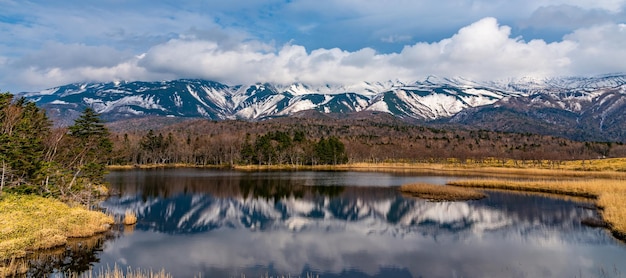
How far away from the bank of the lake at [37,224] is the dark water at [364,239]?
299 cm

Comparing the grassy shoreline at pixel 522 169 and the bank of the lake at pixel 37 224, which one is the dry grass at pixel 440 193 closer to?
the bank of the lake at pixel 37 224

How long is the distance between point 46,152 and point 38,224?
58.3 feet

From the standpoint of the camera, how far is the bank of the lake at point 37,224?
27.7 meters

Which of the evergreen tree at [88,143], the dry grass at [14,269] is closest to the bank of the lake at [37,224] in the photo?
the dry grass at [14,269]

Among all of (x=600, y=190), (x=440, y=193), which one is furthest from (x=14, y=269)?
(x=600, y=190)

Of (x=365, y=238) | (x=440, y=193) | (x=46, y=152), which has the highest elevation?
(x=46, y=152)

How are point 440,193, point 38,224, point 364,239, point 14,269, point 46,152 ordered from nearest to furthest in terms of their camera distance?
1. point 14,269
2. point 38,224
3. point 364,239
4. point 46,152
5. point 440,193

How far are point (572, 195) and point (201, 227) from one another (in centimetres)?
5928

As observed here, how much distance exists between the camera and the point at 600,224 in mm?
40500

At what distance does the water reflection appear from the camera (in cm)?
2731

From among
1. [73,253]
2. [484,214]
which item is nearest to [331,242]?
[73,253]

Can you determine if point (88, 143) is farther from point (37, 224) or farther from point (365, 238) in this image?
point (365, 238)

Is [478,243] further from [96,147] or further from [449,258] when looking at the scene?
[96,147]

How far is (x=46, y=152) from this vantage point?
4578 cm
